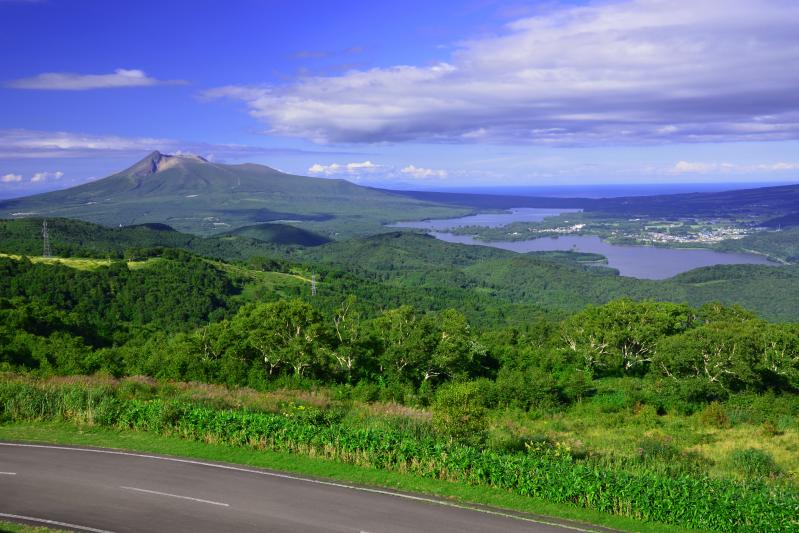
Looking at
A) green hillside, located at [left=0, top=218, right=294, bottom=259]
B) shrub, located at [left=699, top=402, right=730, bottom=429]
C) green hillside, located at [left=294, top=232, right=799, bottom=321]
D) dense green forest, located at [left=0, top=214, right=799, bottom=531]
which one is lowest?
green hillside, located at [left=294, top=232, right=799, bottom=321]

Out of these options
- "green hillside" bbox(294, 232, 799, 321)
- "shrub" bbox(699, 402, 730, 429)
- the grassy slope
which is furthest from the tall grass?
"green hillside" bbox(294, 232, 799, 321)

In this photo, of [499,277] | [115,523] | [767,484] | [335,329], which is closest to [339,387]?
[335,329]

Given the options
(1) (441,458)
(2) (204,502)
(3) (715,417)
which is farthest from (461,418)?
(3) (715,417)

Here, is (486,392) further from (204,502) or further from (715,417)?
(204,502)

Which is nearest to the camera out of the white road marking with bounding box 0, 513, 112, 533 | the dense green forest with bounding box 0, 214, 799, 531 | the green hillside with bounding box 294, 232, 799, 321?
the white road marking with bounding box 0, 513, 112, 533

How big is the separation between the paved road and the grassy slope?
2.06 feet

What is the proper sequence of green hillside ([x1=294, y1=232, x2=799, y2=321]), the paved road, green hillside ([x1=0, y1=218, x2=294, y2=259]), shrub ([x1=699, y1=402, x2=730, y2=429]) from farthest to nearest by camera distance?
green hillside ([x1=294, y1=232, x2=799, y2=321]), green hillside ([x1=0, y1=218, x2=294, y2=259]), shrub ([x1=699, y1=402, x2=730, y2=429]), the paved road

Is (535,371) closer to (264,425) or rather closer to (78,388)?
(264,425)

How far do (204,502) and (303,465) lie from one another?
3955 millimetres

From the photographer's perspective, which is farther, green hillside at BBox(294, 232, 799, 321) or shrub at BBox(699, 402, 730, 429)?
green hillside at BBox(294, 232, 799, 321)

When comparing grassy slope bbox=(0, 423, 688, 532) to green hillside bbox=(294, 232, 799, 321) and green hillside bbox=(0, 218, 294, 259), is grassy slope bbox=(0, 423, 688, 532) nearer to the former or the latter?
green hillside bbox=(0, 218, 294, 259)

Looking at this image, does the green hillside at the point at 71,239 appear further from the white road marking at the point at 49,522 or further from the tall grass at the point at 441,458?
the white road marking at the point at 49,522

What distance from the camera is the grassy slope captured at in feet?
58.1

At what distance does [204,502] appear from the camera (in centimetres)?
1794
